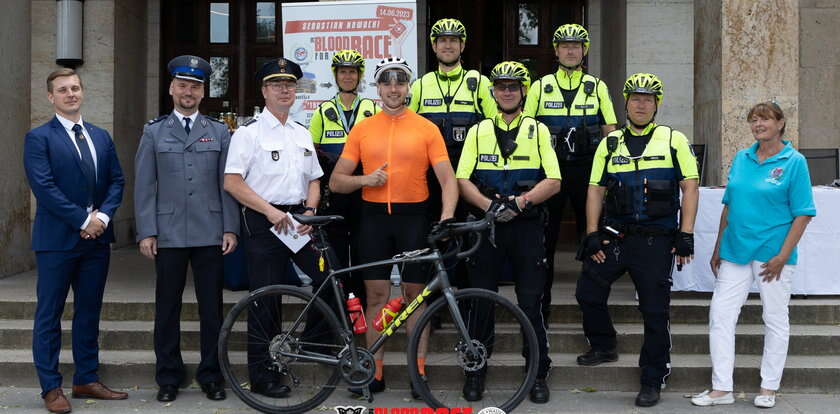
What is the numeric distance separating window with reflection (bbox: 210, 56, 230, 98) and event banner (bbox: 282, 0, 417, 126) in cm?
437

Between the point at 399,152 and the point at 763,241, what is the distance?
7.39 ft

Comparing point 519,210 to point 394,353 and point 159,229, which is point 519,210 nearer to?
point 394,353

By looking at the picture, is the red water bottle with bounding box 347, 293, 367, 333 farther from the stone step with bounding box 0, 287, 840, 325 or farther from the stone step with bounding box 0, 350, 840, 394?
the stone step with bounding box 0, 287, 840, 325

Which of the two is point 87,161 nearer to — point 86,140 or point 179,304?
point 86,140

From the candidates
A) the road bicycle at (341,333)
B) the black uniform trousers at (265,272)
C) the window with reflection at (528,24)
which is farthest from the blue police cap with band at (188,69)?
the window with reflection at (528,24)

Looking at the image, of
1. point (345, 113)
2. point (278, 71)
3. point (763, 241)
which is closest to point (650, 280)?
point (763, 241)

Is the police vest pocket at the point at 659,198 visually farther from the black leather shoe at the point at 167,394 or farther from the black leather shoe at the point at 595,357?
the black leather shoe at the point at 167,394

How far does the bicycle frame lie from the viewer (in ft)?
15.6

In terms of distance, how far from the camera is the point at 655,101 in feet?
17.0

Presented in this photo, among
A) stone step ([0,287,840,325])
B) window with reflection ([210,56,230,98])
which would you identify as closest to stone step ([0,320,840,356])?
stone step ([0,287,840,325])

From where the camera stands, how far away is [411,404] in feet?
16.9

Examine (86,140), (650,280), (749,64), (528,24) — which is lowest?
(650,280)

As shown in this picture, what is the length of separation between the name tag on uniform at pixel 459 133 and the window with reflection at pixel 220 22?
661 centimetres

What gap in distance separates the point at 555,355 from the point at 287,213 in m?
2.23
